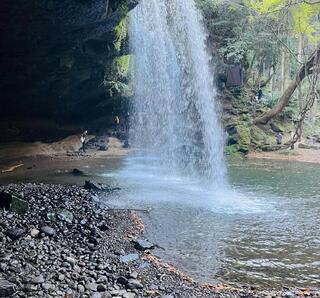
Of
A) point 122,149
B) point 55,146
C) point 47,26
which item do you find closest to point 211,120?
point 122,149

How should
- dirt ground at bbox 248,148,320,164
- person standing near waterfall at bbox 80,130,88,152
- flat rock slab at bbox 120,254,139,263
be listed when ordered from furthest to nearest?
person standing near waterfall at bbox 80,130,88,152 < dirt ground at bbox 248,148,320,164 < flat rock slab at bbox 120,254,139,263

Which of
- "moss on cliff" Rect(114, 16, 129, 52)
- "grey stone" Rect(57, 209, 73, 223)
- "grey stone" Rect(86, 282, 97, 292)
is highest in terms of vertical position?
"moss on cliff" Rect(114, 16, 129, 52)

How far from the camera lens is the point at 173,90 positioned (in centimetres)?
2389

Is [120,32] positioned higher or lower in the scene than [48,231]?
higher

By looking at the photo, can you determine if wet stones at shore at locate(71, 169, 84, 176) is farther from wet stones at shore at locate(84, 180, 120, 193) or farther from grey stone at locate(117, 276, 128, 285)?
grey stone at locate(117, 276, 128, 285)

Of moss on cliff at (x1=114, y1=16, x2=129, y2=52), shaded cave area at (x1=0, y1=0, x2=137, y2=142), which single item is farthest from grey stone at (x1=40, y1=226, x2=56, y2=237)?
moss on cliff at (x1=114, y1=16, x2=129, y2=52)

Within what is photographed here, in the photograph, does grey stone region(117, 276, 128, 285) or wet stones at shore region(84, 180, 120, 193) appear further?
wet stones at shore region(84, 180, 120, 193)

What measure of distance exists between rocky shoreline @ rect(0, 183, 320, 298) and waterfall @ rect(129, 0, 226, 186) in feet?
34.2

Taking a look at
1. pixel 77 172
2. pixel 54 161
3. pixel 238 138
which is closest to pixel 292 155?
pixel 238 138

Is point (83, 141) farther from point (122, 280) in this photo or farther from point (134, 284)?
point (134, 284)

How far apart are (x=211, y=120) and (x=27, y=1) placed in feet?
48.0

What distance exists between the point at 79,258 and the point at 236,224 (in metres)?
4.41

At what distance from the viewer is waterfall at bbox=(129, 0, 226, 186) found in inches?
803

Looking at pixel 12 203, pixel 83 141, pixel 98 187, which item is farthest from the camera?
pixel 83 141
